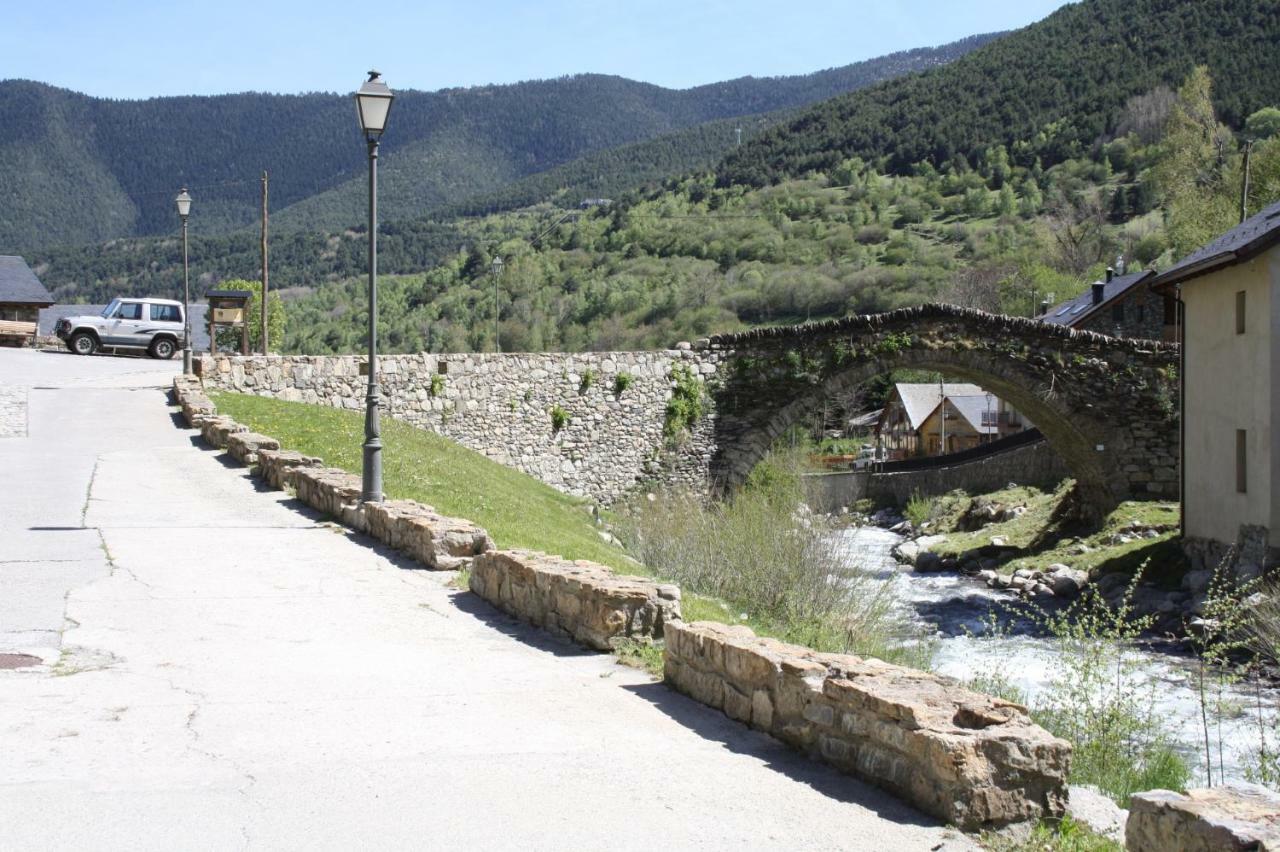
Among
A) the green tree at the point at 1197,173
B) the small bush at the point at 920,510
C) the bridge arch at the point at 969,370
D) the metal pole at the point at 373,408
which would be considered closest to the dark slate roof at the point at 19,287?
the bridge arch at the point at 969,370

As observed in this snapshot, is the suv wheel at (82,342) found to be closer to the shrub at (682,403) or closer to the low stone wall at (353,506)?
the shrub at (682,403)

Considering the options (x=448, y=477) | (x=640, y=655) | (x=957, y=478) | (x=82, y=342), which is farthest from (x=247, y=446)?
(x=957, y=478)

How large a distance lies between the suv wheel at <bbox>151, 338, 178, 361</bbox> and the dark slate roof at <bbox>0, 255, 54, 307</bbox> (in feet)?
39.0

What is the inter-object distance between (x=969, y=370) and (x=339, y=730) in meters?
27.8

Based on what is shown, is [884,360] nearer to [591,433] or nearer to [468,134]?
[591,433]

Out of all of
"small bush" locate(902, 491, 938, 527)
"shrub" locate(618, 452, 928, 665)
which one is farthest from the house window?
"small bush" locate(902, 491, 938, 527)

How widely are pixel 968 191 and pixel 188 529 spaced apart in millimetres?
81738

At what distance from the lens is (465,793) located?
5070mm

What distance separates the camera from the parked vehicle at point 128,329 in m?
36.8

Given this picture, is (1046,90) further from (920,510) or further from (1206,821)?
(1206,821)

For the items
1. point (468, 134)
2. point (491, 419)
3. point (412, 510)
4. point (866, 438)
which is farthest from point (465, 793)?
point (468, 134)

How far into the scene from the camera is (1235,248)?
68.9 ft

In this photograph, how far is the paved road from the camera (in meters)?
4.70

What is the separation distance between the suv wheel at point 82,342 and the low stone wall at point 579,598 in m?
31.1
